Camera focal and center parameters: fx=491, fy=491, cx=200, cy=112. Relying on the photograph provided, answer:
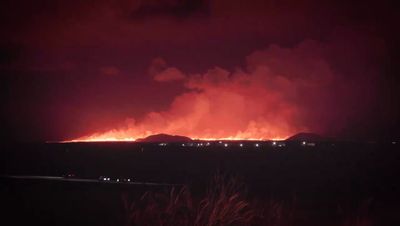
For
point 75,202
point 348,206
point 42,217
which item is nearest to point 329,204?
point 348,206

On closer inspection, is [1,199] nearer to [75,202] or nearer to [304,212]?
[75,202]

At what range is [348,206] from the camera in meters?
18.4

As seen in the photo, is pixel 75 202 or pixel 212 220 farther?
pixel 75 202

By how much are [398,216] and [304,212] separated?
2843 mm

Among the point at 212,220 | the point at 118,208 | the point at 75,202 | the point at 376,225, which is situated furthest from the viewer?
the point at 75,202

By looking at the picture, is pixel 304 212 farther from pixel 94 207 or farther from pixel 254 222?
pixel 94 207

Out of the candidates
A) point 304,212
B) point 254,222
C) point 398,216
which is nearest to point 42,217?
point 254,222

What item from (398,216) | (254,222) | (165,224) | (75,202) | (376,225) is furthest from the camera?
(75,202)

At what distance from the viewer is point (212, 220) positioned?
902cm

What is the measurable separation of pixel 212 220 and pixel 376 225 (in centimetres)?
597

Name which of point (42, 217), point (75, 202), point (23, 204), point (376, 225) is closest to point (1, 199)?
point (23, 204)

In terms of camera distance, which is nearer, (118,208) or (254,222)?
(254,222)

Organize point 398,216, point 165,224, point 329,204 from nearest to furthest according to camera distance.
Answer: point 165,224 → point 398,216 → point 329,204

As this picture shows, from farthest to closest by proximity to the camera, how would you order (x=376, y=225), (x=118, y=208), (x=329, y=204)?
1. (x=329, y=204)
2. (x=118, y=208)
3. (x=376, y=225)
